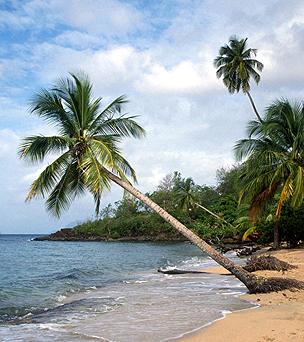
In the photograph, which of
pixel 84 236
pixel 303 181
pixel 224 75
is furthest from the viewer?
pixel 84 236

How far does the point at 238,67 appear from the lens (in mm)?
38719

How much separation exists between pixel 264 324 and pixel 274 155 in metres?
13.2

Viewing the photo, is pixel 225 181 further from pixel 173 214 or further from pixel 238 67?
pixel 238 67

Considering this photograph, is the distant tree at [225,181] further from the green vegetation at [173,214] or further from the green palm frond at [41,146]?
the green palm frond at [41,146]

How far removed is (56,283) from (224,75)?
26.0 metres

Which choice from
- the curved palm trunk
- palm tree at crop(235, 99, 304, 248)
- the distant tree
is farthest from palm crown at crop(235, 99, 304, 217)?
the distant tree

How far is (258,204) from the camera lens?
21.8 meters

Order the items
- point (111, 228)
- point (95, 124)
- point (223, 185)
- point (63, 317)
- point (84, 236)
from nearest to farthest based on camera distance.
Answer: point (63, 317)
point (95, 124)
point (223, 185)
point (111, 228)
point (84, 236)

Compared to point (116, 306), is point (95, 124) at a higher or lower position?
higher

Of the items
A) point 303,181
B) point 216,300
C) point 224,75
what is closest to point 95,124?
point 216,300

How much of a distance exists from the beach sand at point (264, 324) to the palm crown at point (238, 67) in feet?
98.7

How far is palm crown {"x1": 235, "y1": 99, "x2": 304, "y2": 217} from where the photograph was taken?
794 inches

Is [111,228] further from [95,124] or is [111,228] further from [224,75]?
[95,124]

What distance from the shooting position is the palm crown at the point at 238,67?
38.7m
